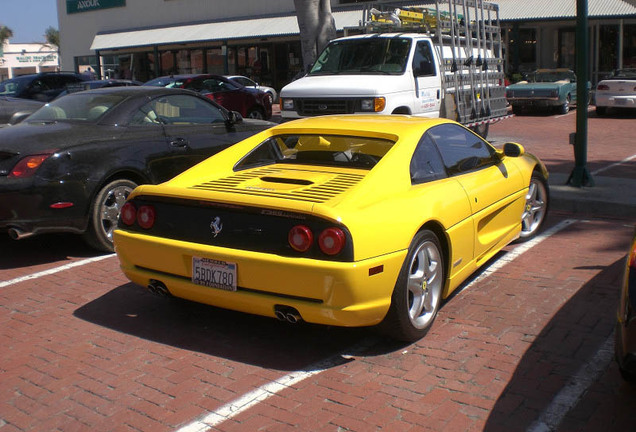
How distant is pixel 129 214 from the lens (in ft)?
16.4

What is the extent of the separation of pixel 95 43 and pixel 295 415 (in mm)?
38855

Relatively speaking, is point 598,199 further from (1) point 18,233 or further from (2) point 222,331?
(1) point 18,233

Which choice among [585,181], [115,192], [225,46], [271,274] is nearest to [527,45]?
[225,46]

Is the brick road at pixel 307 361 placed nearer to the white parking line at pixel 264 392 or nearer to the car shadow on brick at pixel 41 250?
the white parking line at pixel 264 392

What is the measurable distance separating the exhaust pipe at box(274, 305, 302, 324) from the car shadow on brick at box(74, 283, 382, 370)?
314mm

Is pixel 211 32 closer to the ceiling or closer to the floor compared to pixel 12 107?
closer to the ceiling

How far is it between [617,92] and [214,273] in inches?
700

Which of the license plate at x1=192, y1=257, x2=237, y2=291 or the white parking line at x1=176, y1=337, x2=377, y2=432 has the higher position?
the license plate at x1=192, y1=257, x2=237, y2=291

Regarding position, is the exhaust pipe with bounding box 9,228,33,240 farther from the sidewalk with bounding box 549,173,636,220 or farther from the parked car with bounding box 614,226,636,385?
the sidewalk with bounding box 549,173,636,220

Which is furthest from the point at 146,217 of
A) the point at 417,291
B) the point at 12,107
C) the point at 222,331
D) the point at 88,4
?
the point at 88,4

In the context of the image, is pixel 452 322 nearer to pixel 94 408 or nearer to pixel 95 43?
pixel 94 408

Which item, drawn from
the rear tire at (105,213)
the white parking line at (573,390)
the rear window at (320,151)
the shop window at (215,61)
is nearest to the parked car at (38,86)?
the rear tire at (105,213)

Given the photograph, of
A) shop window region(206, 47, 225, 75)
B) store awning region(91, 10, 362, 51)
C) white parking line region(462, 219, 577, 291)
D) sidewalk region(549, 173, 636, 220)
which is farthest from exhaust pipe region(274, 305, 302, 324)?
shop window region(206, 47, 225, 75)

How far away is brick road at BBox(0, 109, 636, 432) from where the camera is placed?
12.6ft
